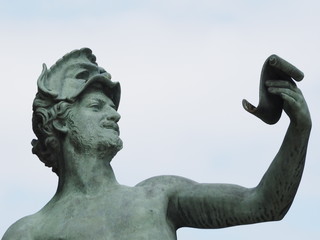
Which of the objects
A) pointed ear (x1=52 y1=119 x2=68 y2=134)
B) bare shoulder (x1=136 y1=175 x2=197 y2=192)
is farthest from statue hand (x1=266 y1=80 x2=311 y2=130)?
pointed ear (x1=52 y1=119 x2=68 y2=134)

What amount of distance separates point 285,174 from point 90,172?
72.9 inches

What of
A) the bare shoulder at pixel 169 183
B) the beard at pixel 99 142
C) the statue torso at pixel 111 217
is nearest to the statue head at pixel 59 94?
the beard at pixel 99 142

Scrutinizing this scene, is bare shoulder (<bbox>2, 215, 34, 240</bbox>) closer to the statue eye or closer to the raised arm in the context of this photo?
the raised arm

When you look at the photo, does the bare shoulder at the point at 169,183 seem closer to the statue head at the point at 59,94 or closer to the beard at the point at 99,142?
the beard at the point at 99,142

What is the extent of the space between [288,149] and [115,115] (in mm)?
1789

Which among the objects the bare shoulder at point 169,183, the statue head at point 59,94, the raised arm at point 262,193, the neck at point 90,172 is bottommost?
the raised arm at point 262,193

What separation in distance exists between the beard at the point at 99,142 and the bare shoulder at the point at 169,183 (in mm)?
422

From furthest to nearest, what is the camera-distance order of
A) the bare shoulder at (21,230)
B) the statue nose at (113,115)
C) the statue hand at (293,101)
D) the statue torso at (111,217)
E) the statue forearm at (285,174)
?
1. the statue nose at (113,115)
2. the bare shoulder at (21,230)
3. the statue torso at (111,217)
4. the statue forearm at (285,174)
5. the statue hand at (293,101)

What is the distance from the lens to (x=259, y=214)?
31.7 metres

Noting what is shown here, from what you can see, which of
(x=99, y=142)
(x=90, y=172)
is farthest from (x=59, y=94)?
(x=90, y=172)

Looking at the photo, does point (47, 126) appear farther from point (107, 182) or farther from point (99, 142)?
point (107, 182)

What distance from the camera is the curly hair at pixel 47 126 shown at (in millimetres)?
32438

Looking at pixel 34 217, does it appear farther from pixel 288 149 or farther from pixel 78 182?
pixel 288 149

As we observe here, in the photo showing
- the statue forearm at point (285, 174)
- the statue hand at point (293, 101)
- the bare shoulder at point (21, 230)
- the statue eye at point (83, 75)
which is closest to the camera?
the statue hand at point (293, 101)
